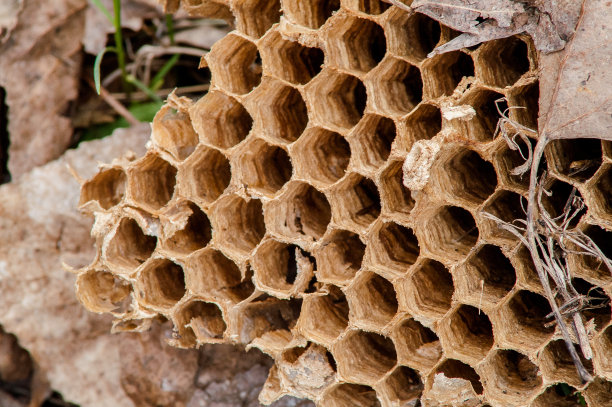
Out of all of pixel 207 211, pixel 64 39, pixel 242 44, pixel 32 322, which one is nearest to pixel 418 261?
pixel 207 211

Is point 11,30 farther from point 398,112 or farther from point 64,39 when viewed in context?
point 398,112

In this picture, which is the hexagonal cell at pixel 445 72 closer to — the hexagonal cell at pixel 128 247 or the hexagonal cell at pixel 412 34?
the hexagonal cell at pixel 412 34

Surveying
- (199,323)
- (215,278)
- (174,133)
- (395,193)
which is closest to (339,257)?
(395,193)

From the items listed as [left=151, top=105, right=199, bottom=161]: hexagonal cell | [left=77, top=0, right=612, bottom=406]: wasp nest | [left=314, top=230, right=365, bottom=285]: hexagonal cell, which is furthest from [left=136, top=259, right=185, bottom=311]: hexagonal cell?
[left=314, top=230, right=365, bottom=285]: hexagonal cell

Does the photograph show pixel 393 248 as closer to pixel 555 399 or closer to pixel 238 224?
pixel 238 224

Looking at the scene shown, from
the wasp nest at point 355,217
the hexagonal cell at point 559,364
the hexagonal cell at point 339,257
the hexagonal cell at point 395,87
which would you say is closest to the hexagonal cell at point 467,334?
the wasp nest at point 355,217
